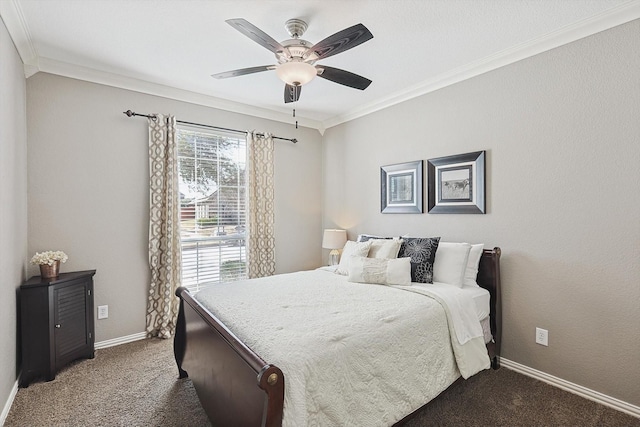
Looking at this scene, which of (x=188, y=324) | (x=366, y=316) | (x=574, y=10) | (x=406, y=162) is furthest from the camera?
(x=406, y=162)

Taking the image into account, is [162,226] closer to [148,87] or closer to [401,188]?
[148,87]

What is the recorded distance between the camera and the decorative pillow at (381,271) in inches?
107

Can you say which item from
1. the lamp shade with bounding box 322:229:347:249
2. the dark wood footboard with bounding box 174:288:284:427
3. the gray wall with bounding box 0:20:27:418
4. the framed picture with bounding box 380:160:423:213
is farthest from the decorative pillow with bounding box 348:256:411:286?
the gray wall with bounding box 0:20:27:418

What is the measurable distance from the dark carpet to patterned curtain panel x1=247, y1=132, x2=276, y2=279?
65.5 inches

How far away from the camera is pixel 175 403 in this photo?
2.23m

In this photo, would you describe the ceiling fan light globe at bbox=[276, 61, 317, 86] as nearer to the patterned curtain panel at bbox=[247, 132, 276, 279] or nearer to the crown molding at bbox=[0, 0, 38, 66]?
the crown molding at bbox=[0, 0, 38, 66]

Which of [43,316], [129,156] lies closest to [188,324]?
[43,316]

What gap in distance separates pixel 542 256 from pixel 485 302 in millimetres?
595

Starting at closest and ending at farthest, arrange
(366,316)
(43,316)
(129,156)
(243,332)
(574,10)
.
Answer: (243,332), (366,316), (574,10), (43,316), (129,156)

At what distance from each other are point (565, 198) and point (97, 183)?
4233mm

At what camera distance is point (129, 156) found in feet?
10.8

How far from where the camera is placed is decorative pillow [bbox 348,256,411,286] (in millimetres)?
2709

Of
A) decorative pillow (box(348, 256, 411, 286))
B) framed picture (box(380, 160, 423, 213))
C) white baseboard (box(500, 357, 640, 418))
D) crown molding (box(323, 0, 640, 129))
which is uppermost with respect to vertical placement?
crown molding (box(323, 0, 640, 129))

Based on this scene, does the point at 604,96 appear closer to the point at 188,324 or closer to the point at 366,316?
the point at 366,316
